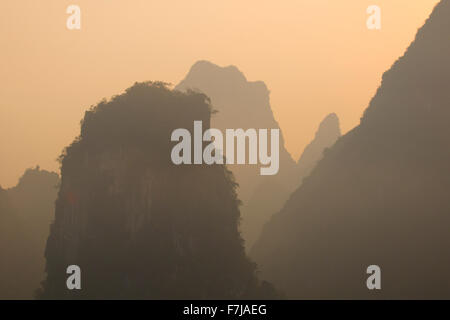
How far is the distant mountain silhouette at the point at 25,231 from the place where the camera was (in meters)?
75.1

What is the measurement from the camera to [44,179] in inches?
3578

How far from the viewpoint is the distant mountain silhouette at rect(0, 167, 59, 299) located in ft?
246

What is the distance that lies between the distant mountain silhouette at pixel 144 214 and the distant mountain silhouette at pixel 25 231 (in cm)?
2909

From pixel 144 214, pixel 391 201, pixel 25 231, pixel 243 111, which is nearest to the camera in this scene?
pixel 144 214

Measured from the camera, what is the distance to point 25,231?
82.4 metres

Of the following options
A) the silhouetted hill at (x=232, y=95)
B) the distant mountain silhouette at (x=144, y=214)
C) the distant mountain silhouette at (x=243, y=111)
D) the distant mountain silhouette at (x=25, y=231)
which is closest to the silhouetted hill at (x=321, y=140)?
the distant mountain silhouette at (x=243, y=111)

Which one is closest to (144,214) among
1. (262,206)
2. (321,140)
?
(262,206)

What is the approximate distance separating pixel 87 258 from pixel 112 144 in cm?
694

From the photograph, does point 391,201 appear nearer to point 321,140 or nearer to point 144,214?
point 144,214

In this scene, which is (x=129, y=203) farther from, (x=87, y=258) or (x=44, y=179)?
(x=44, y=179)

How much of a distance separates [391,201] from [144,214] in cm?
Answer: 2630

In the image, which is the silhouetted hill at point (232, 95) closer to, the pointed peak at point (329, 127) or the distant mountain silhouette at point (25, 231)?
the pointed peak at point (329, 127)
